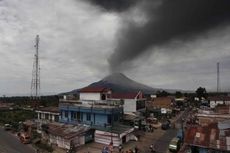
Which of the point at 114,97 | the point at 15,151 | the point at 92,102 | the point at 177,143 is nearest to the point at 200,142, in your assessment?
the point at 177,143

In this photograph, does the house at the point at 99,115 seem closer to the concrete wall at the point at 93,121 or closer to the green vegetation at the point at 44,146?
the concrete wall at the point at 93,121

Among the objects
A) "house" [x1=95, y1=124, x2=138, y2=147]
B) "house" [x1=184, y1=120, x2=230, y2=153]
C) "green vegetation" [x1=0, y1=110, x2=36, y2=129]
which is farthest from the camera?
"green vegetation" [x1=0, y1=110, x2=36, y2=129]

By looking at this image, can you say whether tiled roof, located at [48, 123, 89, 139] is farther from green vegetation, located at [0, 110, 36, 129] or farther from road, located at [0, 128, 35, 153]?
green vegetation, located at [0, 110, 36, 129]

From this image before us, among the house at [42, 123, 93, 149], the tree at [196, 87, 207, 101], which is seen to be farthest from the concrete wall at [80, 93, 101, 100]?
the tree at [196, 87, 207, 101]

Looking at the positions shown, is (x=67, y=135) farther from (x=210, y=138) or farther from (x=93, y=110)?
(x=210, y=138)

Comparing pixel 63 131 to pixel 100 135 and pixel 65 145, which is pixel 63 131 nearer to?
pixel 65 145

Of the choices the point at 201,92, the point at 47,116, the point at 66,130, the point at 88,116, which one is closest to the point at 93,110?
the point at 88,116
